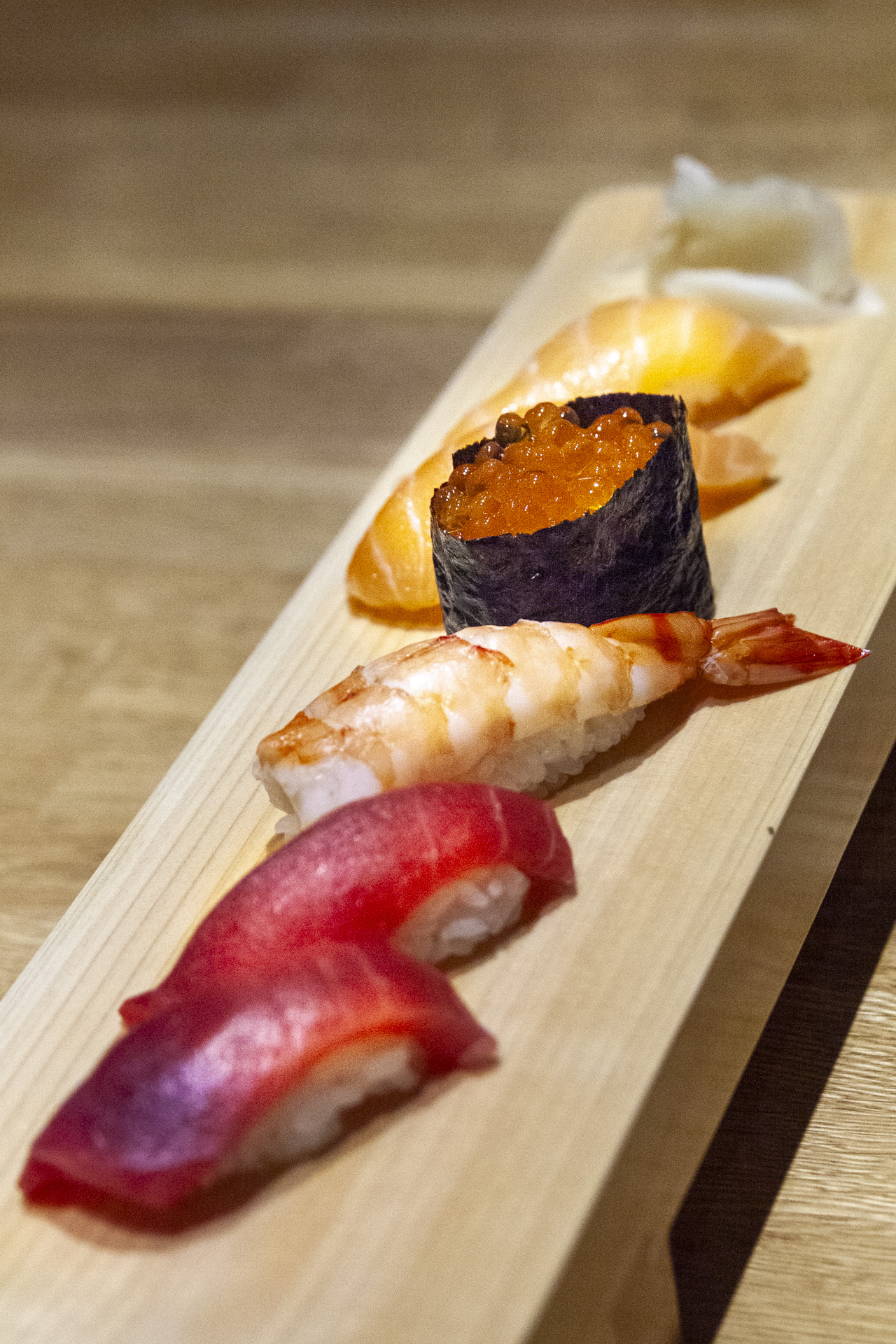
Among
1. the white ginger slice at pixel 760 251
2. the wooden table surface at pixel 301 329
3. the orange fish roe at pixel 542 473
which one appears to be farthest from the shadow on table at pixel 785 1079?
the white ginger slice at pixel 760 251

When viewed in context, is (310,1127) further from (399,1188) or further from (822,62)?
(822,62)

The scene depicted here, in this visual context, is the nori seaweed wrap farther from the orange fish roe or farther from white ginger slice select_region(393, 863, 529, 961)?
white ginger slice select_region(393, 863, 529, 961)

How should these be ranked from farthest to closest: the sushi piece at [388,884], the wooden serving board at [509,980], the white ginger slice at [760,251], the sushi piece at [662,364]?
1. the white ginger slice at [760,251]
2. the sushi piece at [662,364]
3. the sushi piece at [388,884]
4. the wooden serving board at [509,980]

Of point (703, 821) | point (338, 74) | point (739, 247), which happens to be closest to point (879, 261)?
point (739, 247)

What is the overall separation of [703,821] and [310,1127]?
21.6 inches

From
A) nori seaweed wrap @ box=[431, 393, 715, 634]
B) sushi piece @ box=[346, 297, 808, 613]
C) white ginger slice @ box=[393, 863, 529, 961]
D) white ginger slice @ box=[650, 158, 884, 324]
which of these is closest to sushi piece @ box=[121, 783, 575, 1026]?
white ginger slice @ box=[393, 863, 529, 961]

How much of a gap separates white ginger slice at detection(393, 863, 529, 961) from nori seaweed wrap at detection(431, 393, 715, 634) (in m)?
0.41

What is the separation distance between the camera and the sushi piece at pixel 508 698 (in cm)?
160

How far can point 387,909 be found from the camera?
146cm

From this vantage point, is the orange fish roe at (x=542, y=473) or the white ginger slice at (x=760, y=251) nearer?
the orange fish roe at (x=542, y=473)

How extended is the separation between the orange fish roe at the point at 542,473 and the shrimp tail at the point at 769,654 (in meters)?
0.23

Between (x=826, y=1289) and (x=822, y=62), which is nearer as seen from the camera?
(x=826, y=1289)

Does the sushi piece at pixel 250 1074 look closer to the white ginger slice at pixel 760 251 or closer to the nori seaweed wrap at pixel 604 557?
the nori seaweed wrap at pixel 604 557

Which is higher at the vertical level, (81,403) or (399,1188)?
(399,1188)
